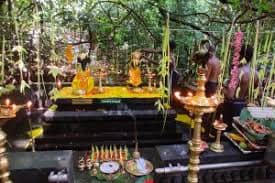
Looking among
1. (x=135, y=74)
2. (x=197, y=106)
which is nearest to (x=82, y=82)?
(x=135, y=74)

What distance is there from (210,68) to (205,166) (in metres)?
2.48

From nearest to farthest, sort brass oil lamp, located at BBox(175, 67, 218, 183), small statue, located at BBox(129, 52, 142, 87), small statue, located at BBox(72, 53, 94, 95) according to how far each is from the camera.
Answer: brass oil lamp, located at BBox(175, 67, 218, 183)
small statue, located at BBox(72, 53, 94, 95)
small statue, located at BBox(129, 52, 142, 87)

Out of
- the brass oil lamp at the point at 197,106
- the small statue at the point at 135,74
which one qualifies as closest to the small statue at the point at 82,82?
the small statue at the point at 135,74

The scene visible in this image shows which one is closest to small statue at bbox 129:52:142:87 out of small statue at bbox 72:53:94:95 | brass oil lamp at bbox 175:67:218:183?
small statue at bbox 72:53:94:95

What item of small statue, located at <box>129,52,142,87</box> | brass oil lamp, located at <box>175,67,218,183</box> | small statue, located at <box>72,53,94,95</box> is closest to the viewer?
brass oil lamp, located at <box>175,67,218,183</box>

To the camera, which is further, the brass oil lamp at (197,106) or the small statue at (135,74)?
the small statue at (135,74)

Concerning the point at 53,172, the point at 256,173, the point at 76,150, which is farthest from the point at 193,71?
the point at 53,172

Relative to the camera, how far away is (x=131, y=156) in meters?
4.32

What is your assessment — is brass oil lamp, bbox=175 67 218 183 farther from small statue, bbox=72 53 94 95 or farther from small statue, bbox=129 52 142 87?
small statue, bbox=129 52 142 87

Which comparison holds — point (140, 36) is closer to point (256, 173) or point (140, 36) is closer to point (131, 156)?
point (131, 156)

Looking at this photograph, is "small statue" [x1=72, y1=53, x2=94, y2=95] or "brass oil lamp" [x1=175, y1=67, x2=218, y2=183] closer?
"brass oil lamp" [x1=175, y1=67, x2=218, y2=183]

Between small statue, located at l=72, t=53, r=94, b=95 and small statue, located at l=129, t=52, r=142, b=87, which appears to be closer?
small statue, located at l=72, t=53, r=94, b=95

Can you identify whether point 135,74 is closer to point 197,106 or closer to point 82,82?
point 82,82

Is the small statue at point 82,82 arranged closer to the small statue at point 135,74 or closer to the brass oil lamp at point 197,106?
the small statue at point 135,74
